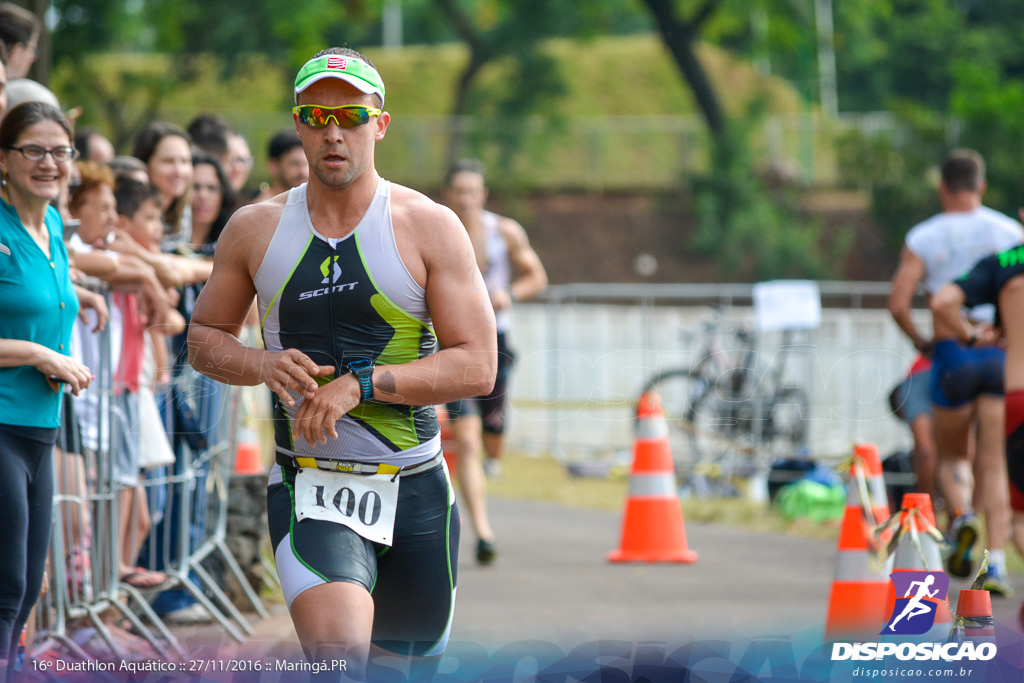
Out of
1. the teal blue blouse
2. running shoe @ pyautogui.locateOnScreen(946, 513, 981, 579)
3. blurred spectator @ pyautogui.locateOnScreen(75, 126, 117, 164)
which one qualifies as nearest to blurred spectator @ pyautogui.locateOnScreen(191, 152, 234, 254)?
blurred spectator @ pyautogui.locateOnScreen(75, 126, 117, 164)

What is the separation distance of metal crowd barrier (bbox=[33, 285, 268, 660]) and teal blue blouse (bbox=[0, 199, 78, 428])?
0.63m

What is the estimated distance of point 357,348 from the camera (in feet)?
11.5

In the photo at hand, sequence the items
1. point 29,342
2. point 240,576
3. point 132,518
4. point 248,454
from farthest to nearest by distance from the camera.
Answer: point 248,454 → point 240,576 → point 132,518 → point 29,342

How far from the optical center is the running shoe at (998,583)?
22.7 feet

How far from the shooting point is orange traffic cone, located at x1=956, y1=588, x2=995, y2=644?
348cm

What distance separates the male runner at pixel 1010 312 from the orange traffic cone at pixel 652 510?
2.27 metres

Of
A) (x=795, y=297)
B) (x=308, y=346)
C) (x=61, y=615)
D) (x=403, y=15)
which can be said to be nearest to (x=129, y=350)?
(x=61, y=615)

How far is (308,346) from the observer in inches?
139

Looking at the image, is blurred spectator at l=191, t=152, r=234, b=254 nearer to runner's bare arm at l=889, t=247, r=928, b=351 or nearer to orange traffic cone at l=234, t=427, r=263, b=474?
orange traffic cone at l=234, t=427, r=263, b=474

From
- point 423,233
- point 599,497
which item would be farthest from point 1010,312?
point 599,497

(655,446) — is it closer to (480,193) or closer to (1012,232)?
(480,193)

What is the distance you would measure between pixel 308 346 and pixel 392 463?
0.38 metres

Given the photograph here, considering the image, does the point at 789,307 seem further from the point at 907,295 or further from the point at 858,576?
the point at 858,576

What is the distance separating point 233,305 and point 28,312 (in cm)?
86
